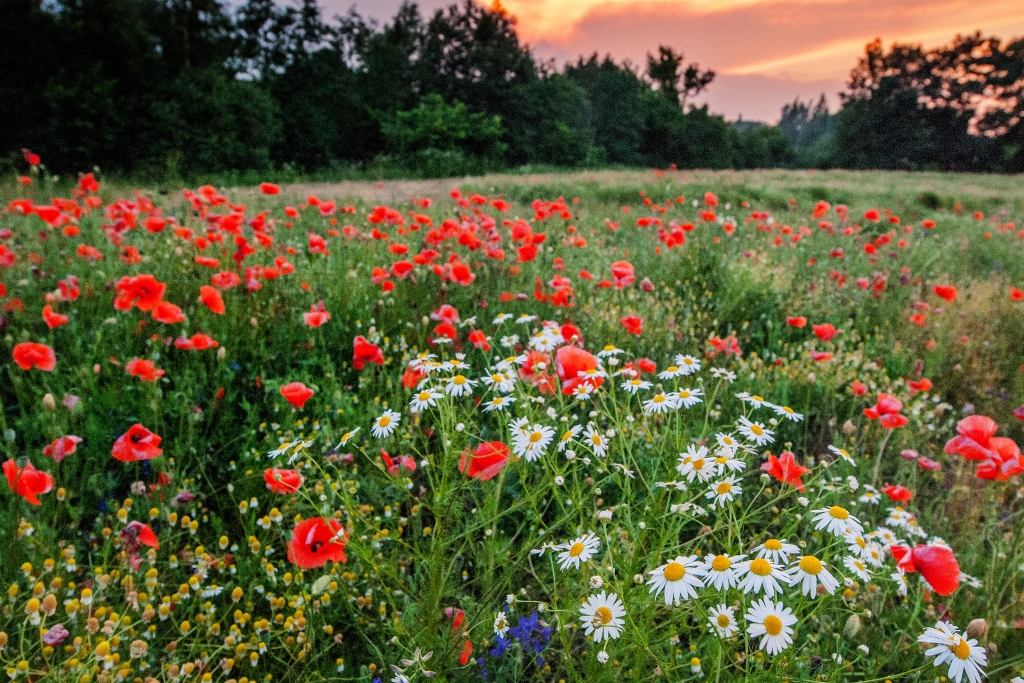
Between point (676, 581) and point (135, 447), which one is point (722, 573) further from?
point (135, 447)

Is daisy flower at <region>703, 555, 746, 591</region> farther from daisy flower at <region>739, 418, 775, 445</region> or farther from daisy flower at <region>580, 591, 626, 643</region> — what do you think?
daisy flower at <region>739, 418, 775, 445</region>

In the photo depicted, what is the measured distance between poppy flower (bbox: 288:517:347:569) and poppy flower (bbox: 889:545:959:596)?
138cm

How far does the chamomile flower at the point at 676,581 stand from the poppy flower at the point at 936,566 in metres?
0.67

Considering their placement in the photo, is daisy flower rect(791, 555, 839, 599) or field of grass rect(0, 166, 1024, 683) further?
field of grass rect(0, 166, 1024, 683)

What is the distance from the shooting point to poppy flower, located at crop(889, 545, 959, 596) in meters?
1.32

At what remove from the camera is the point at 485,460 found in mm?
1405

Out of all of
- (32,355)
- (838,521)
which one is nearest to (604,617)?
(838,521)

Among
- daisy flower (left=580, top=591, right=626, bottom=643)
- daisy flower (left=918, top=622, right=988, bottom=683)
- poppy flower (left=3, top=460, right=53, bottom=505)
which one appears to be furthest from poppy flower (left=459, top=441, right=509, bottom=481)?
poppy flower (left=3, top=460, right=53, bottom=505)

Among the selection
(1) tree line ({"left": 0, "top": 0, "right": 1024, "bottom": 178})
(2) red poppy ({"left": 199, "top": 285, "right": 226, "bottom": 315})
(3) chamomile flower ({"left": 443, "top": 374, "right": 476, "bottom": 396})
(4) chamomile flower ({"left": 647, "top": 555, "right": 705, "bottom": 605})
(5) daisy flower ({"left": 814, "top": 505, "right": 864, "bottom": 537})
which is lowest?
(4) chamomile flower ({"left": 647, "top": 555, "right": 705, "bottom": 605})

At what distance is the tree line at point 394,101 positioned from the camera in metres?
20.4

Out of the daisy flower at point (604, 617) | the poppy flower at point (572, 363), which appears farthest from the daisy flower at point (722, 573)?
the poppy flower at point (572, 363)

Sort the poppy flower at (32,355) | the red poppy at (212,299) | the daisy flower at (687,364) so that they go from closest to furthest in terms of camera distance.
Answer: the daisy flower at (687,364), the poppy flower at (32,355), the red poppy at (212,299)

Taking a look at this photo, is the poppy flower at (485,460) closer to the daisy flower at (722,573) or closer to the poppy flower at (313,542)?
the poppy flower at (313,542)

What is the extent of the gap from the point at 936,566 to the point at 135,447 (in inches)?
86.7
